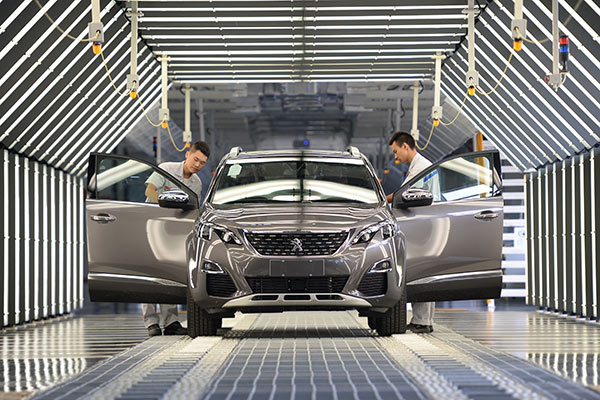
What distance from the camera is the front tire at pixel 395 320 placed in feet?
32.9

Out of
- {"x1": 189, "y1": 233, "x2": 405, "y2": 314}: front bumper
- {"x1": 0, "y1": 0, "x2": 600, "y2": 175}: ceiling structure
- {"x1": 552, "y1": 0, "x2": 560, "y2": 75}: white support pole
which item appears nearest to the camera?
{"x1": 189, "y1": 233, "x2": 405, "y2": 314}: front bumper

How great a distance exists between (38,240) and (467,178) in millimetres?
8376

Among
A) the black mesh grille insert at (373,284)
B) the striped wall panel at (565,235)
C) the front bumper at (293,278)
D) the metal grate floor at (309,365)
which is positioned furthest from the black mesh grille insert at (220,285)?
the striped wall panel at (565,235)

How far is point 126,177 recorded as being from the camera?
37.1 ft

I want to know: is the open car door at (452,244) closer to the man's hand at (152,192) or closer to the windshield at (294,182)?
the windshield at (294,182)

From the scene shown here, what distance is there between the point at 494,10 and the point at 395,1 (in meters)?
1.24

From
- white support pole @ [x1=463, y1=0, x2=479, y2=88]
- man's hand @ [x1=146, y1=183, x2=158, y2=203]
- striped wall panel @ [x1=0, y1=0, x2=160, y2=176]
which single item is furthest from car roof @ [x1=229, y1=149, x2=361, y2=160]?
white support pole @ [x1=463, y1=0, x2=479, y2=88]

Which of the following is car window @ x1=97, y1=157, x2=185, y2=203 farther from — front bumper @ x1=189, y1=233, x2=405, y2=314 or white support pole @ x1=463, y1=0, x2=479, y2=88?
white support pole @ x1=463, y1=0, x2=479, y2=88

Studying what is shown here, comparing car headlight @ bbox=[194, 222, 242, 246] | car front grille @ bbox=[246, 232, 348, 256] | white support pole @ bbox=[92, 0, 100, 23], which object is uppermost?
white support pole @ bbox=[92, 0, 100, 23]

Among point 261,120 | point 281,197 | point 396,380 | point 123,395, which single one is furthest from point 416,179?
point 261,120

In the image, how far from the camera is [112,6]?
14.4 m

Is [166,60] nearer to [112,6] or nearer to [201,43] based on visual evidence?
[201,43]

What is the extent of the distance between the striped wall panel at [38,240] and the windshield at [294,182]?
5123 millimetres

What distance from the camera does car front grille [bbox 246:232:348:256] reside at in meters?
9.50
